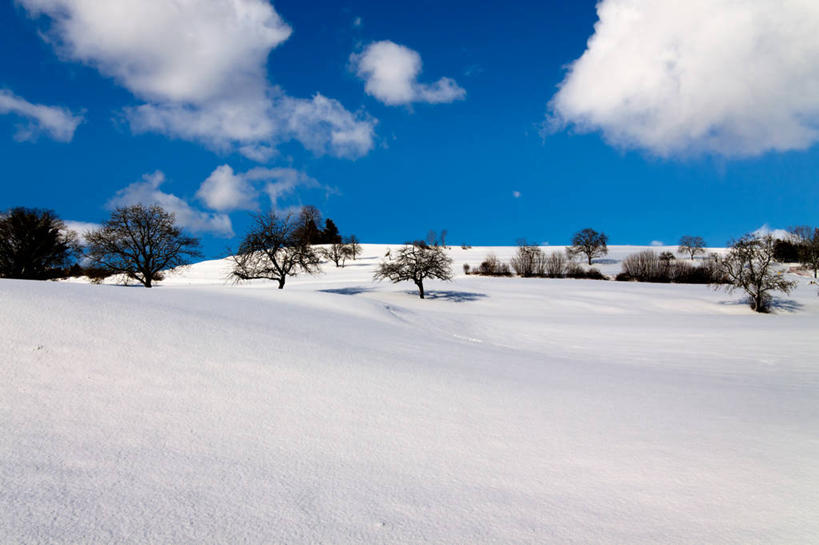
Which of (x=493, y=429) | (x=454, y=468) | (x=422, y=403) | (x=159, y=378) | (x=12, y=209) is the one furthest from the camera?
(x=12, y=209)

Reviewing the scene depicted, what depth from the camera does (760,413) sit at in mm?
5820

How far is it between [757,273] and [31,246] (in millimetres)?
51368

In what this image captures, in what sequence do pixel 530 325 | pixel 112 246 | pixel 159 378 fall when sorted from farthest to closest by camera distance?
pixel 112 246
pixel 530 325
pixel 159 378

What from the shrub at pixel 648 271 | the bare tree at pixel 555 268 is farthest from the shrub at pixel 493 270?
the shrub at pixel 648 271

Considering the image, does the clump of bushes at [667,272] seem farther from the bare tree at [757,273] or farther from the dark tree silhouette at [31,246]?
the dark tree silhouette at [31,246]

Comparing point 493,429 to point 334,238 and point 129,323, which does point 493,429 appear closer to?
point 129,323

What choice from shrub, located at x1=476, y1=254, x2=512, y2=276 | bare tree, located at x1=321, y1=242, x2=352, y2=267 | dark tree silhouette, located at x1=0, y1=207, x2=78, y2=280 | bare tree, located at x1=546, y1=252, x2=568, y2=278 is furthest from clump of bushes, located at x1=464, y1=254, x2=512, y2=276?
dark tree silhouette, located at x1=0, y1=207, x2=78, y2=280

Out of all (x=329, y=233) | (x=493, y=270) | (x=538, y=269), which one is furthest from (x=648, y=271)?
(x=329, y=233)

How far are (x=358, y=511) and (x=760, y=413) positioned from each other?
6390 mm

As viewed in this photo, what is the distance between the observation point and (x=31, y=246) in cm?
2744

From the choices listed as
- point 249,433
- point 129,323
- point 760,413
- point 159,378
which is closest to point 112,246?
point 129,323

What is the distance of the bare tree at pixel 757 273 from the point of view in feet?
93.2

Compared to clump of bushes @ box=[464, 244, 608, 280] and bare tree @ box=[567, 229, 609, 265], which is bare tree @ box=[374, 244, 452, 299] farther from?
bare tree @ box=[567, 229, 609, 265]

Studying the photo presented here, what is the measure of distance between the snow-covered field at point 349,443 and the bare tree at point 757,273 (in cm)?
2636
